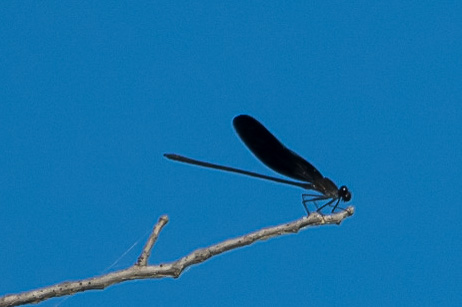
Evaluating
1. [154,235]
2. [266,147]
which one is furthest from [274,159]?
[154,235]

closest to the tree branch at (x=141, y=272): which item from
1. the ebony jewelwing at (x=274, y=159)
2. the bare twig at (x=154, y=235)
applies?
the bare twig at (x=154, y=235)

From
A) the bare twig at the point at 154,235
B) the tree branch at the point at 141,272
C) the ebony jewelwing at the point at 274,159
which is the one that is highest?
the ebony jewelwing at the point at 274,159

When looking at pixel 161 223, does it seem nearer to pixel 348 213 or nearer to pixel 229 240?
pixel 229 240

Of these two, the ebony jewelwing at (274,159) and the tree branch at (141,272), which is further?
the ebony jewelwing at (274,159)

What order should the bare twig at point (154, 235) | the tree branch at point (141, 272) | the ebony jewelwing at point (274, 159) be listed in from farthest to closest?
1. the ebony jewelwing at point (274, 159)
2. the bare twig at point (154, 235)
3. the tree branch at point (141, 272)

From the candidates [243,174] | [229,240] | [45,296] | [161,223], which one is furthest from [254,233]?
[45,296]

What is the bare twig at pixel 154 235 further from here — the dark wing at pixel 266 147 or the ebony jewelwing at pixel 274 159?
the dark wing at pixel 266 147

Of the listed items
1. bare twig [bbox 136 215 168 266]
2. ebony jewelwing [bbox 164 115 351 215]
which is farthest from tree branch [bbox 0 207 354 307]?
ebony jewelwing [bbox 164 115 351 215]

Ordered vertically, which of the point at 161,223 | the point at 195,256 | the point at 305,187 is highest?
the point at 305,187

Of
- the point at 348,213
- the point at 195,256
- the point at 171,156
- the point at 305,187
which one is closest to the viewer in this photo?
the point at 195,256
